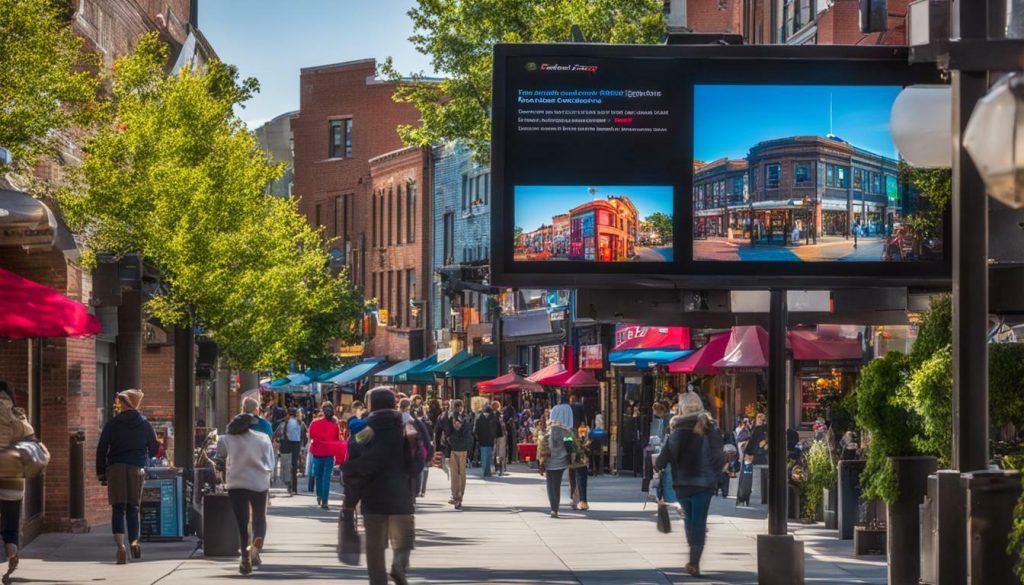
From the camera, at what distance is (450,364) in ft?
220

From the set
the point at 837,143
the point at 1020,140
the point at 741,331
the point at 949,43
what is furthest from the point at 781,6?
the point at 1020,140

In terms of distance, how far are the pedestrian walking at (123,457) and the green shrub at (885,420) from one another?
7607mm

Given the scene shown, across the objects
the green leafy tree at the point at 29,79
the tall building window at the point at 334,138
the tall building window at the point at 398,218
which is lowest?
the green leafy tree at the point at 29,79

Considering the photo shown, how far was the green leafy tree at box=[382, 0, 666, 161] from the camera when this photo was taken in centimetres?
4353

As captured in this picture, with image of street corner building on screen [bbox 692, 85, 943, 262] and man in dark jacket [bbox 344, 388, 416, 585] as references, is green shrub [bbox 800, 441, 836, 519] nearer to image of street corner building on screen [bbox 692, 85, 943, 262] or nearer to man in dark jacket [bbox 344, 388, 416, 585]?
image of street corner building on screen [bbox 692, 85, 943, 262]

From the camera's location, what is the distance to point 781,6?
1881 inches

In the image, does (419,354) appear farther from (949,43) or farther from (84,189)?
(949,43)

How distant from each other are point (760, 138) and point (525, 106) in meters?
2.11

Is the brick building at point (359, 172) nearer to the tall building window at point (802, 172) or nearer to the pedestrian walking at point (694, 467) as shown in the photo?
the pedestrian walking at point (694, 467)

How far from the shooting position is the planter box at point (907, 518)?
1592cm

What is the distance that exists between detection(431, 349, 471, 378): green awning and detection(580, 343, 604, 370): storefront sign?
13.4m

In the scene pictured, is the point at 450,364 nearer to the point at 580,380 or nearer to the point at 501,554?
the point at 580,380

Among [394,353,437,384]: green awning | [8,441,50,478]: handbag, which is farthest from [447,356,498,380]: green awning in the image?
[8,441,50,478]: handbag

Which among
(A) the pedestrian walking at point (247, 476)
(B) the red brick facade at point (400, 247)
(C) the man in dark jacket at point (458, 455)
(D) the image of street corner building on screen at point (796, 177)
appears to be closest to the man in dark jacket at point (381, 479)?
(D) the image of street corner building on screen at point (796, 177)
